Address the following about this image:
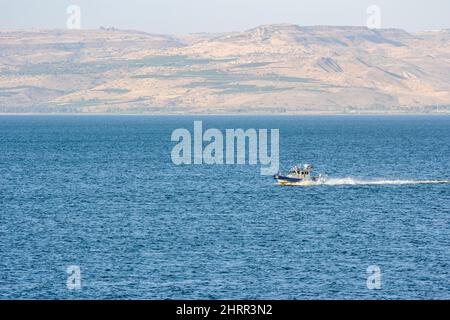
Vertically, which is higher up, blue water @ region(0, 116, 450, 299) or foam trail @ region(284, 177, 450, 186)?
blue water @ region(0, 116, 450, 299)

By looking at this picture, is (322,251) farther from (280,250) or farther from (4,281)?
(4,281)

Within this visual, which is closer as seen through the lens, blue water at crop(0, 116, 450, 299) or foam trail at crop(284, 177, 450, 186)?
blue water at crop(0, 116, 450, 299)

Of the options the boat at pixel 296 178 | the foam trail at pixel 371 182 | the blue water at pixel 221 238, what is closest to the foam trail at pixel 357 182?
the foam trail at pixel 371 182

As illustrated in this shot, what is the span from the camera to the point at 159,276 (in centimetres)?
5781

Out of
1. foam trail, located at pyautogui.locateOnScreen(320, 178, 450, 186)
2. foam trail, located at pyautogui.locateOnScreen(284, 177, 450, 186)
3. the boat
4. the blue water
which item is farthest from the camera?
foam trail, located at pyautogui.locateOnScreen(320, 178, 450, 186)

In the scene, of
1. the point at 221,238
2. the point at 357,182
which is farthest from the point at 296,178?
the point at 221,238

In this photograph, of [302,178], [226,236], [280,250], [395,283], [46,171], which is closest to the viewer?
[395,283]

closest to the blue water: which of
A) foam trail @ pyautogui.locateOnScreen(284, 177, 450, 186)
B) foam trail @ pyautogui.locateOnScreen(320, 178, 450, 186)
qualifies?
foam trail @ pyautogui.locateOnScreen(284, 177, 450, 186)

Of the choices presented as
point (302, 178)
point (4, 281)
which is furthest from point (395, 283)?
point (302, 178)

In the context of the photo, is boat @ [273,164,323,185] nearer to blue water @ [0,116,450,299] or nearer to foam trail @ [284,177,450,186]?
foam trail @ [284,177,450,186]

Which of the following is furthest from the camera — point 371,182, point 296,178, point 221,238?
point 371,182

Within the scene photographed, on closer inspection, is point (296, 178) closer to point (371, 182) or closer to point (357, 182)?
point (357, 182)

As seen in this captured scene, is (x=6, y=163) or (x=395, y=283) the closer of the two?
(x=395, y=283)
